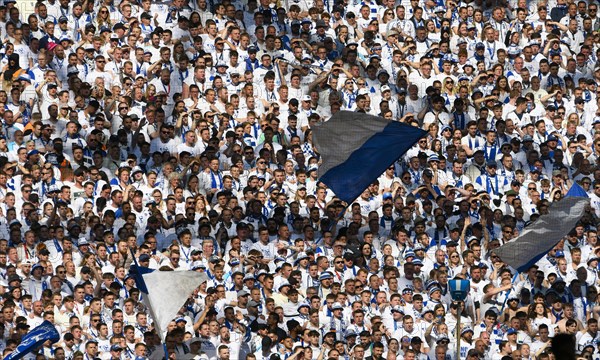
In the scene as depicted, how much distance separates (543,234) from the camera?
26.6 meters

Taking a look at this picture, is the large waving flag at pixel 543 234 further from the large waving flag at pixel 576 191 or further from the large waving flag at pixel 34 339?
the large waving flag at pixel 34 339

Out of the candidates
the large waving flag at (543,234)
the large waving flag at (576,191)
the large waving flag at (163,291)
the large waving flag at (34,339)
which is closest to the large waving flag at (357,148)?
the large waving flag at (163,291)

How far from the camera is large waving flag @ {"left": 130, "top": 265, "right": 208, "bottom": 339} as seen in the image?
2378 centimetres

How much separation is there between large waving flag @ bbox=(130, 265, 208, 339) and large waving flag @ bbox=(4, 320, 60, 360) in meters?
1.32

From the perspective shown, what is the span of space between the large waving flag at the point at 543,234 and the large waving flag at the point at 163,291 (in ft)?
15.8

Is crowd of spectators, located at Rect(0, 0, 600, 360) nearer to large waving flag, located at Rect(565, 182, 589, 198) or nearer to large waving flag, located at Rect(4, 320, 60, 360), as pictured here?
large waving flag, located at Rect(4, 320, 60, 360)

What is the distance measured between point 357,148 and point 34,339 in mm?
5115

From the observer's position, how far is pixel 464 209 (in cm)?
2858

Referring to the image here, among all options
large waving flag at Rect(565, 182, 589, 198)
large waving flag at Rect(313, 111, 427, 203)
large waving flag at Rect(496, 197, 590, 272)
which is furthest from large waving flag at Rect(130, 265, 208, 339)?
large waving flag at Rect(565, 182, 589, 198)

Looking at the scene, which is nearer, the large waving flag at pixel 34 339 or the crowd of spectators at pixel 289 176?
the large waving flag at pixel 34 339

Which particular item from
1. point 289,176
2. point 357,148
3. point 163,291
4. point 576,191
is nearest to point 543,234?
point 576,191

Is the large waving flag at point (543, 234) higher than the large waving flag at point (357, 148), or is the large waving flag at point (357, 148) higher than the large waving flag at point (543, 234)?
the large waving flag at point (357, 148)

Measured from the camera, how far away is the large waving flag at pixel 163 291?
78.0 ft

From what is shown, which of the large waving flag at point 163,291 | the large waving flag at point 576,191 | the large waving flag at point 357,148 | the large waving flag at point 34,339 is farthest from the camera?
the large waving flag at point 576,191
